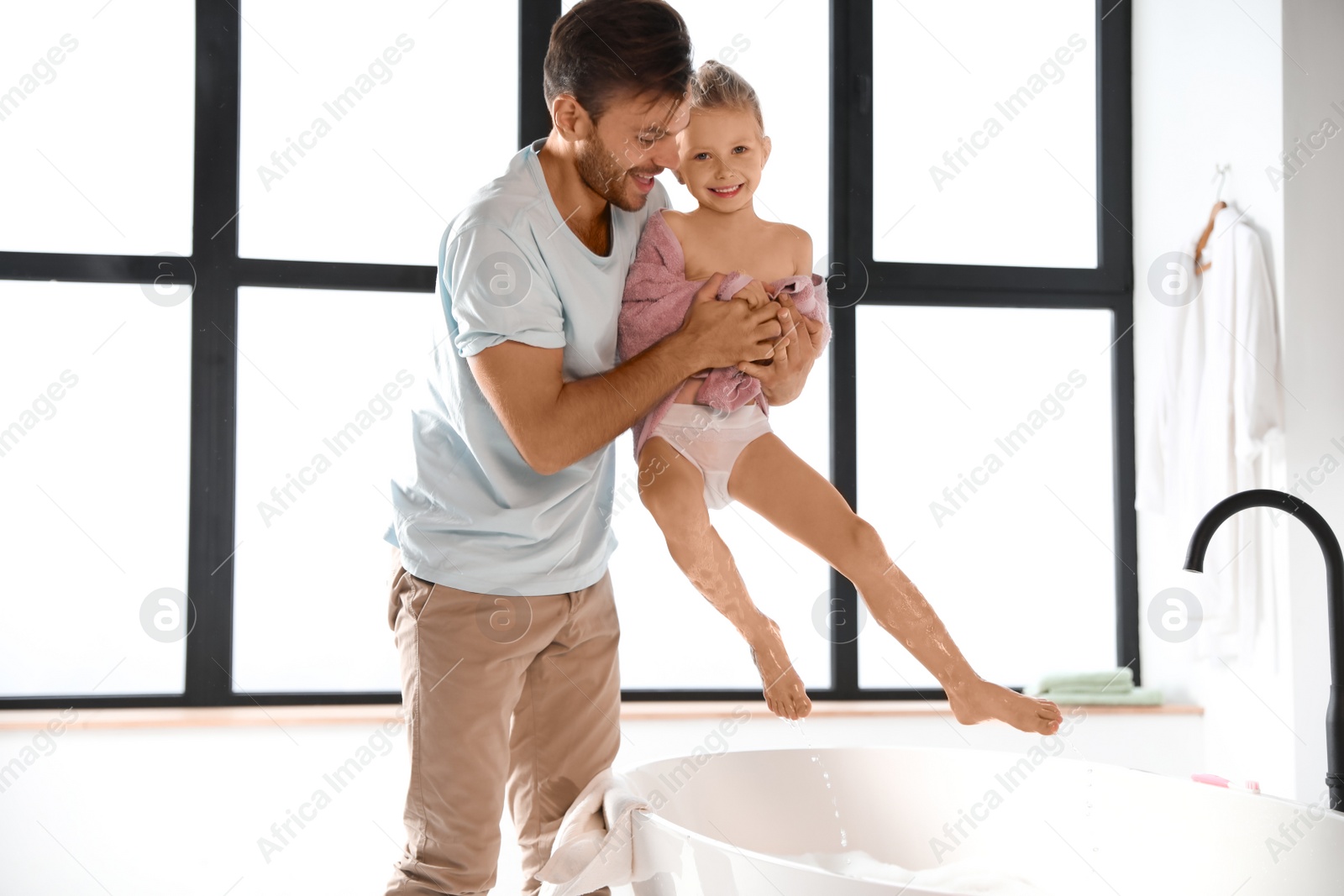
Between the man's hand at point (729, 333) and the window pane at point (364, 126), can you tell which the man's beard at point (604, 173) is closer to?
the man's hand at point (729, 333)

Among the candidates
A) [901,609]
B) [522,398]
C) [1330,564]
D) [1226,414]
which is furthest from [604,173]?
[1226,414]

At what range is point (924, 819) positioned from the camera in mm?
1655

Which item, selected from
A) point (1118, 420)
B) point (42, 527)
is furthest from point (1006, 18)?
point (42, 527)

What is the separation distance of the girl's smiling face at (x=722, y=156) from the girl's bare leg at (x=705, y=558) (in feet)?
1.22

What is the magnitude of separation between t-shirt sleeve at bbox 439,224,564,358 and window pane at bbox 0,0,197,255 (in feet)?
5.22

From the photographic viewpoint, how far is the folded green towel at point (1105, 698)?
2.49 metres

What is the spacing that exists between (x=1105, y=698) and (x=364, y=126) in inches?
92.3

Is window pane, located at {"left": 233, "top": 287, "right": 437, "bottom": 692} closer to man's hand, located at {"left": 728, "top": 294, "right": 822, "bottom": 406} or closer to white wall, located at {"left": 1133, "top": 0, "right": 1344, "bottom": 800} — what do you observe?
man's hand, located at {"left": 728, "top": 294, "right": 822, "bottom": 406}

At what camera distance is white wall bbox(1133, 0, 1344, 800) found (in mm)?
2252

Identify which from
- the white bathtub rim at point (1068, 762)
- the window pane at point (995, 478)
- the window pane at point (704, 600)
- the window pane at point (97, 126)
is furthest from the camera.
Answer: the window pane at point (995, 478)

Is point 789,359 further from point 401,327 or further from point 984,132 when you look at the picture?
point 984,132

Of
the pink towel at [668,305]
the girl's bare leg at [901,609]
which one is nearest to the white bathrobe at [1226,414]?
the girl's bare leg at [901,609]

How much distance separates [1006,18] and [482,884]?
8.39ft

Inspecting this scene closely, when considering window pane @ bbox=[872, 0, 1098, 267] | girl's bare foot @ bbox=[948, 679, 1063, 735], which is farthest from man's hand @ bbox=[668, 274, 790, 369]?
window pane @ bbox=[872, 0, 1098, 267]
